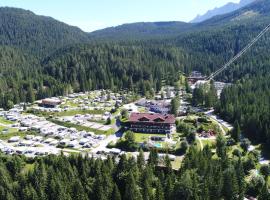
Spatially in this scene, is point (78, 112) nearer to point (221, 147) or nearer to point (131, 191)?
point (221, 147)

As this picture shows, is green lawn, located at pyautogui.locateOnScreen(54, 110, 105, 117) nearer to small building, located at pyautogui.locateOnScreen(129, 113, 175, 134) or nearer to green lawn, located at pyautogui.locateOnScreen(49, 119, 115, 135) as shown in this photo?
green lawn, located at pyautogui.locateOnScreen(49, 119, 115, 135)

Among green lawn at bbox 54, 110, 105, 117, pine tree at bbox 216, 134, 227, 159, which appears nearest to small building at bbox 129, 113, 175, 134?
pine tree at bbox 216, 134, 227, 159

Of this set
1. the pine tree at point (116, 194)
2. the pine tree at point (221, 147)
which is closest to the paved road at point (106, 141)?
the pine tree at point (221, 147)

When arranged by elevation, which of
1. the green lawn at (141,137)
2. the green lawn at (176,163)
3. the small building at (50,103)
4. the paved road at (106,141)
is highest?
the small building at (50,103)

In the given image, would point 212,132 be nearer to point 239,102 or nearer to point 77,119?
point 239,102

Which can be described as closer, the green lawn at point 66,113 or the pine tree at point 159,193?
the pine tree at point 159,193

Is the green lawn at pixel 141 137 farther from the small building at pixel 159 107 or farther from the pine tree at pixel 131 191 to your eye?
the pine tree at pixel 131 191

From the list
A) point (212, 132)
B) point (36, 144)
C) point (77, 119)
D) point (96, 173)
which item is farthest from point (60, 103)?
point (96, 173)

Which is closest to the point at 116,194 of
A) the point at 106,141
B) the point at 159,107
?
the point at 106,141
